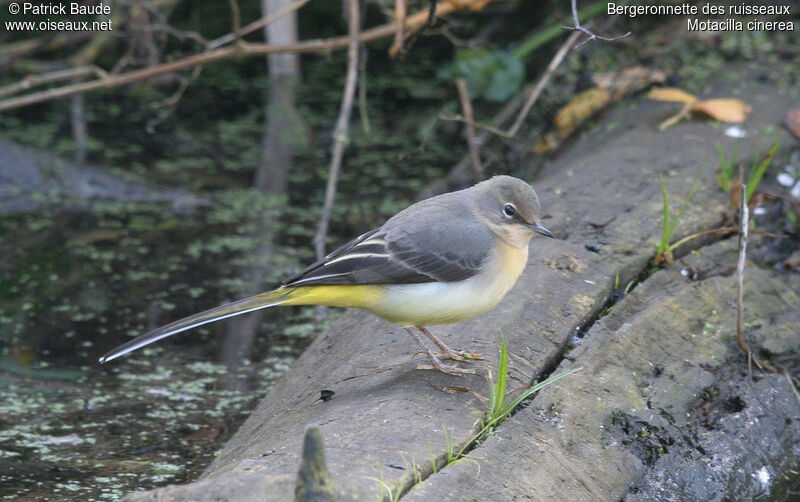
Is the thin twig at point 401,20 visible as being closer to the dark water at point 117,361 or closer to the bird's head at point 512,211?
the dark water at point 117,361

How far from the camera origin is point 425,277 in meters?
4.00

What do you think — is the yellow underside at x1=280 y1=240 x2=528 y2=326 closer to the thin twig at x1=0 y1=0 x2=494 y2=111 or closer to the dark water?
the dark water

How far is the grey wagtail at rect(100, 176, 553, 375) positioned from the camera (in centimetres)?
390

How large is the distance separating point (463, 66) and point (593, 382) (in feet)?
17.5

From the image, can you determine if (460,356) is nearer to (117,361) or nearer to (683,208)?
(683,208)

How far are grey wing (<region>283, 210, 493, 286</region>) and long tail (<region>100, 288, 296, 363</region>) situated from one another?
0.30 feet

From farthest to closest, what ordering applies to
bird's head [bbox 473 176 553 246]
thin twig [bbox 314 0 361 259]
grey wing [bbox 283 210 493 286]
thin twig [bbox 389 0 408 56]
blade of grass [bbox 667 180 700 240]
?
thin twig [bbox 389 0 408 56] < thin twig [bbox 314 0 361 259] < blade of grass [bbox 667 180 700 240] < bird's head [bbox 473 176 553 246] < grey wing [bbox 283 210 493 286]

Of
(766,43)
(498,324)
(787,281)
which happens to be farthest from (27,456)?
(766,43)

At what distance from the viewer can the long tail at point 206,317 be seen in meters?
3.75

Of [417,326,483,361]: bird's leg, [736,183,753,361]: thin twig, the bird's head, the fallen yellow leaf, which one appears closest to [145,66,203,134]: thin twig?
the fallen yellow leaf

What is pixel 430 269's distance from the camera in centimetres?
400

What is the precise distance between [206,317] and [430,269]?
95 centimetres

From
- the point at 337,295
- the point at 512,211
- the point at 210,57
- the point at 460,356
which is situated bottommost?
the point at 460,356

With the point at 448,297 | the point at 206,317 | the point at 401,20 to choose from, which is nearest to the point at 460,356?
the point at 448,297
